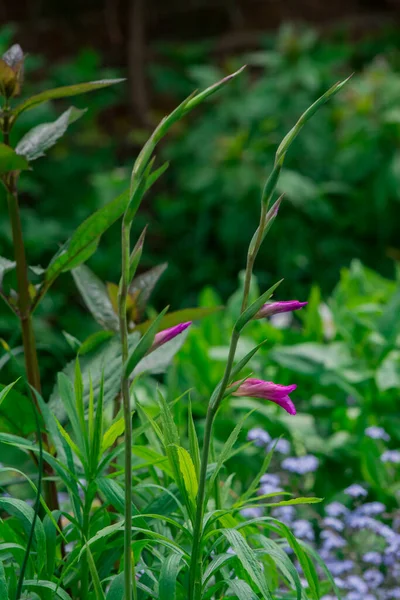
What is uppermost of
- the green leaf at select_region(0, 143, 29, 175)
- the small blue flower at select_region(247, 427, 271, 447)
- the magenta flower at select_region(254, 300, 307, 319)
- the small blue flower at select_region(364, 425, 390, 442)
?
the green leaf at select_region(0, 143, 29, 175)

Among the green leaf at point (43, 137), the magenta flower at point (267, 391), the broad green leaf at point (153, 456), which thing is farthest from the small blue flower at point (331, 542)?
the green leaf at point (43, 137)

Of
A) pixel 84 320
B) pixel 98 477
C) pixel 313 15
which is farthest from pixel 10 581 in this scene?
pixel 313 15

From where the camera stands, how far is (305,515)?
1796mm

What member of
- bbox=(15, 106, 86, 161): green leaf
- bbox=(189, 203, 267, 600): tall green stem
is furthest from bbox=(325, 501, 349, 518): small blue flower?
bbox=(15, 106, 86, 161): green leaf

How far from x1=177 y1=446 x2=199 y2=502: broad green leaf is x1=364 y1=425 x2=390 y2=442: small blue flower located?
0.91 m

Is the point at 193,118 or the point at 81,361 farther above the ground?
the point at 81,361

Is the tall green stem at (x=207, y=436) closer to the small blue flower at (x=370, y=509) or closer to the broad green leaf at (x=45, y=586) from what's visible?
the broad green leaf at (x=45, y=586)

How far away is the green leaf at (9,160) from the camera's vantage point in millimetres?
1146

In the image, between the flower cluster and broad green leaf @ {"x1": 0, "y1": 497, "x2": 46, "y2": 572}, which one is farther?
the flower cluster

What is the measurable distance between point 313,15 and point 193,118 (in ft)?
3.71

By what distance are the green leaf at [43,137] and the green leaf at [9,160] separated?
0.08 m

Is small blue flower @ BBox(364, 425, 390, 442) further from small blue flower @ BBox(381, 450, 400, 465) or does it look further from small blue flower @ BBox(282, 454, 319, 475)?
small blue flower @ BBox(282, 454, 319, 475)

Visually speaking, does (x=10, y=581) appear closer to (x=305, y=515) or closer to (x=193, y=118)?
(x=305, y=515)

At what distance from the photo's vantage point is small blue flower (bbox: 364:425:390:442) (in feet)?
6.19
